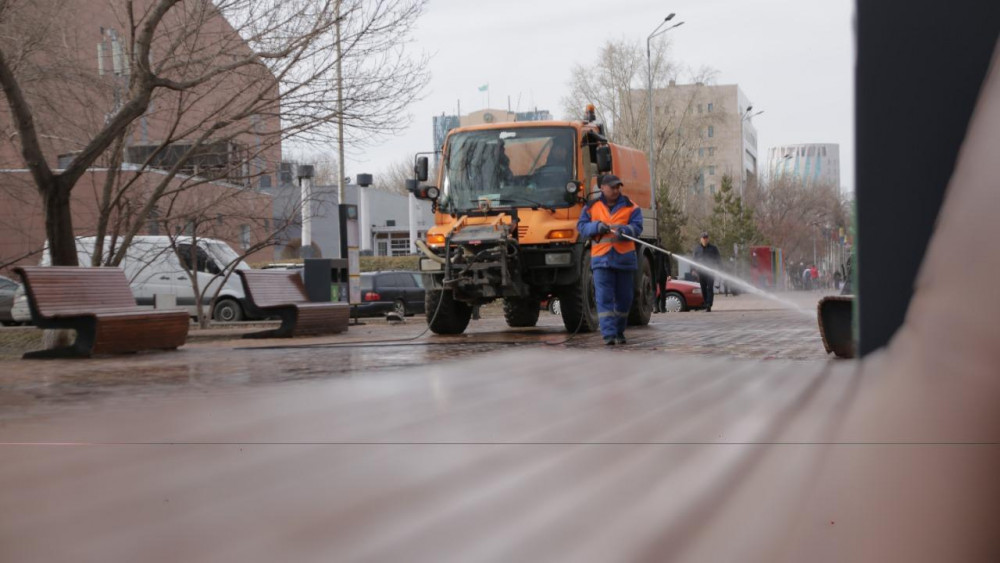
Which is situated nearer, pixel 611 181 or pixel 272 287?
pixel 611 181

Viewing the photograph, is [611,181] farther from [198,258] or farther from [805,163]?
[805,163]

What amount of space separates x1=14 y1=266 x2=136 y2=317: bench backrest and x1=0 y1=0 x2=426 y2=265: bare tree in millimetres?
1541

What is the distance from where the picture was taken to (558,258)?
13.6 metres

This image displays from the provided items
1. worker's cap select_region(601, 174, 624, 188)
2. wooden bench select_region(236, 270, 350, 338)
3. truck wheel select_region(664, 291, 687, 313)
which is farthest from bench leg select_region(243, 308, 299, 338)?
truck wheel select_region(664, 291, 687, 313)

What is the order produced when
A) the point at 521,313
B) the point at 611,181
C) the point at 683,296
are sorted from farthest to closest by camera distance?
the point at 683,296 < the point at 521,313 < the point at 611,181

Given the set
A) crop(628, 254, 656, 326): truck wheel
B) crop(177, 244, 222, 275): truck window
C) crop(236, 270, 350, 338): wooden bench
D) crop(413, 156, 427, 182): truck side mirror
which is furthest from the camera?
crop(177, 244, 222, 275): truck window

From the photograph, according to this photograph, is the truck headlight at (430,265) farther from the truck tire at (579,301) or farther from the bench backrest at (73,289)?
the bench backrest at (73,289)

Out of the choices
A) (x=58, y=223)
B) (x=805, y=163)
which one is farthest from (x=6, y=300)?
(x=805, y=163)

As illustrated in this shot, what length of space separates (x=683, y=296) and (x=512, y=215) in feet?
46.8

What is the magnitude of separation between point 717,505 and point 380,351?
27.5 feet

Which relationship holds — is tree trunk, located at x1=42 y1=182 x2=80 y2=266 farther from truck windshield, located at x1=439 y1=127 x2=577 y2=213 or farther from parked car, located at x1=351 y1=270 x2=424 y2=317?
parked car, located at x1=351 y1=270 x2=424 y2=317

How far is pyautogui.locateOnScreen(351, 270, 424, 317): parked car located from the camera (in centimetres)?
2942

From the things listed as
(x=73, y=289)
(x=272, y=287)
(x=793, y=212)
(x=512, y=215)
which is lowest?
(x=272, y=287)

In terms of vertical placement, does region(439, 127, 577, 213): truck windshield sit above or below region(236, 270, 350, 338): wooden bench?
above
